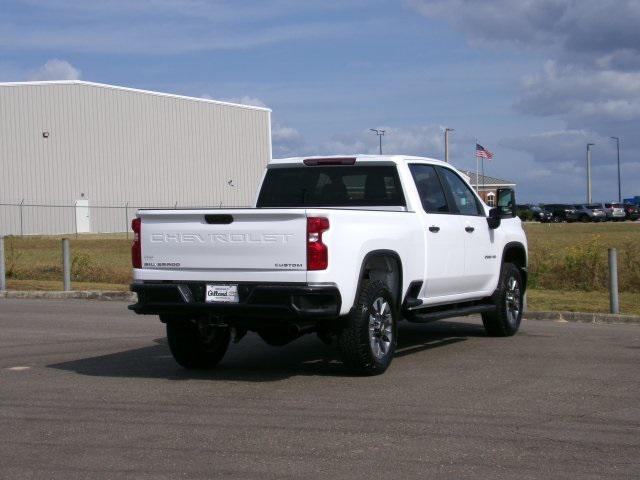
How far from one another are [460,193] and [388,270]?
85.7 inches

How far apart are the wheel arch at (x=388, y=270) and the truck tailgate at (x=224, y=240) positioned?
3.38 ft

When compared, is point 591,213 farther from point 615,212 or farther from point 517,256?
point 517,256

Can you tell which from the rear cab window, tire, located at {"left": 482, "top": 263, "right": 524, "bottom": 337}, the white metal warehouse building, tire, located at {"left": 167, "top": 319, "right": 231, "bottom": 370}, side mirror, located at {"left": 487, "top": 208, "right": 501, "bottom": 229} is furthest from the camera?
the white metal warehouse building

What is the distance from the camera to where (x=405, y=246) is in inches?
413

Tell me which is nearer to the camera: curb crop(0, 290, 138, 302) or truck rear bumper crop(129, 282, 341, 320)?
truck rear bumper crop(129, 282, 341, 320)

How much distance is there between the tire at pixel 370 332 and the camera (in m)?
9.59

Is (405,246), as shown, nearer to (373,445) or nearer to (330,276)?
(330,276)

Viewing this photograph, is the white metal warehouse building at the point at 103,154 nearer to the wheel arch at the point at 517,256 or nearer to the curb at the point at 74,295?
the curb at the point at 74,295

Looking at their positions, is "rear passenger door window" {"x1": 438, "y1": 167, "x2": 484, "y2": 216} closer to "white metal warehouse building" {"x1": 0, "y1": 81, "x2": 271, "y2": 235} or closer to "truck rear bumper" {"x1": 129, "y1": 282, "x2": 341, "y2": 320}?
"truck rear bumper" {"x1": 129, "y1": 282, "x2": 341, "y2": 320}

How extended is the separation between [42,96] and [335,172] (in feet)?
168

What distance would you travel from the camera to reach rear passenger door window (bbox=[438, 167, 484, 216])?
477 inches

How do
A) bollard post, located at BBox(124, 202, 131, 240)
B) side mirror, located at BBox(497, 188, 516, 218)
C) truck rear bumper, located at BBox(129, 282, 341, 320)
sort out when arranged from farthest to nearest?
1. bollard post, located at BBox(124, 202, 131, 240)
2. side mirror, located at BBox(497, 188, 516, 218)
3. truck rear bumper, located at BBox(129, 282, 341, 320)

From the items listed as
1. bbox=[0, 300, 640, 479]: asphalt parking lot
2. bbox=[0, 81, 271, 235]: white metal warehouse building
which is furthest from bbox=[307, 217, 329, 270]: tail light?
bbox=[0, 81, 271, 235]: white metal warehouse building

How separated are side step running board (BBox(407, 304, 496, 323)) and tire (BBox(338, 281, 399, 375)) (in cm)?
71
